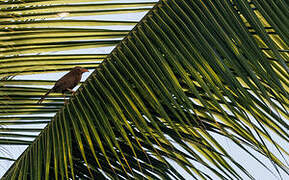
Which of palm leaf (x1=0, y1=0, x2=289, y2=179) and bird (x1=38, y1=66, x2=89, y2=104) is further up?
bird (x1=38, y1=66, x2=89, y2=104)

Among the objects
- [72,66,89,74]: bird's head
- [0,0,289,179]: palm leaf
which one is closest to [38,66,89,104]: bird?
[72,66,89,74]: bird's head

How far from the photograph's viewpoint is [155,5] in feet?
5.66

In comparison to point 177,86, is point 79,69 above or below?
above

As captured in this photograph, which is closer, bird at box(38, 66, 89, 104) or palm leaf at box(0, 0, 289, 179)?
palm leaf at box(0, 0, 289, 179)

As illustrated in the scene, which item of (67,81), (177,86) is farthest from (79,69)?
(177,86)

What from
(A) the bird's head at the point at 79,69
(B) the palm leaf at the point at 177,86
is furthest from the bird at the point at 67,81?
(B) the palm leaf at the point at 177,86

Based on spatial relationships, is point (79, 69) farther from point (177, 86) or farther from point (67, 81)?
point (177, 86)

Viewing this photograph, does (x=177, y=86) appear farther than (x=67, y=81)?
No

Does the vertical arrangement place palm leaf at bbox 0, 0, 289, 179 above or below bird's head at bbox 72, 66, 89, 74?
below

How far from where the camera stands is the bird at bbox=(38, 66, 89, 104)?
1919 millimetres

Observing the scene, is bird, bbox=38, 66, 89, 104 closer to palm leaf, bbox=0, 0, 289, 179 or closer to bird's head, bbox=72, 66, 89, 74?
bird's head, bbox=72, 66, 89, 74

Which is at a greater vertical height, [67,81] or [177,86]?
[67,81]

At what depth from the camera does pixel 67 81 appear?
2.00 m

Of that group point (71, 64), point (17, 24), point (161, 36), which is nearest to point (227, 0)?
point (161, 36)
